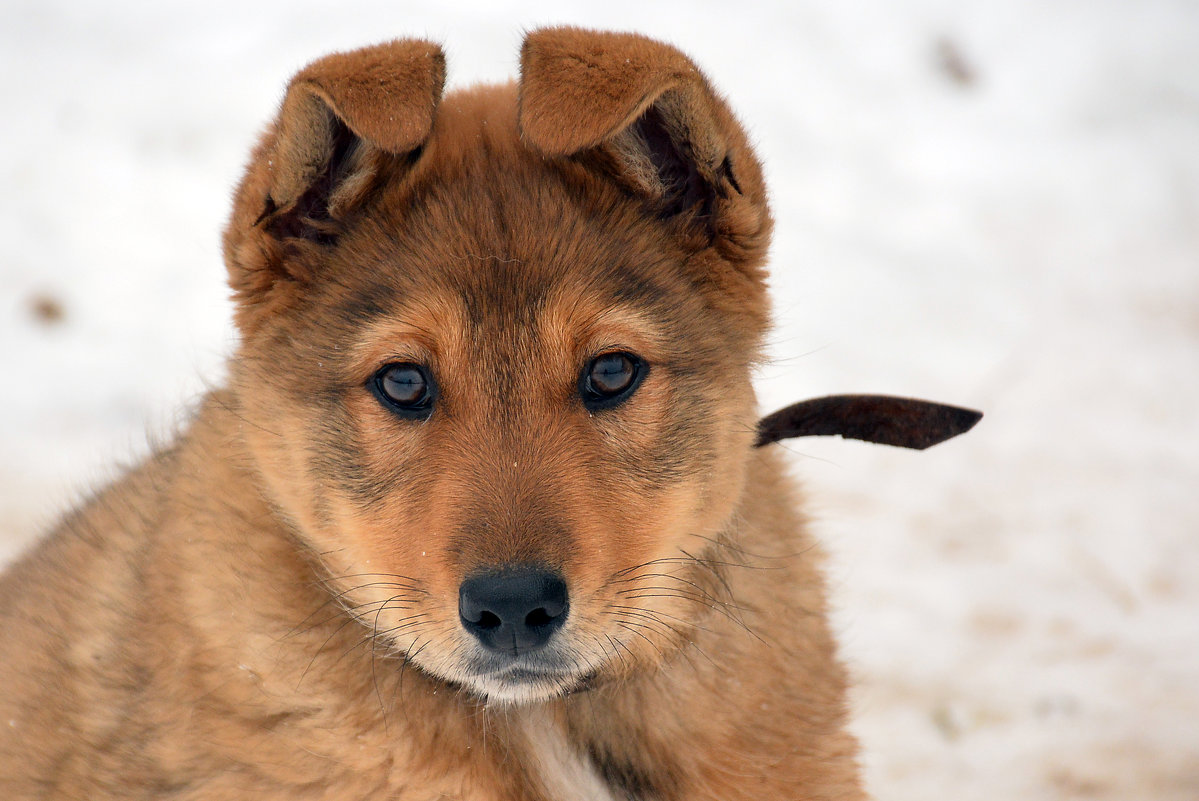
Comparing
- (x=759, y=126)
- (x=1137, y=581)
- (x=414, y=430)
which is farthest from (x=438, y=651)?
(x=759, y=126)

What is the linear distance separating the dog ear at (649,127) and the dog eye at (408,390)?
0.64 metres

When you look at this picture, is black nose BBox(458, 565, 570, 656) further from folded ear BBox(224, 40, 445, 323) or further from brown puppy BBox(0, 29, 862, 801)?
folded ear BBox(224, 40, 445, 323)

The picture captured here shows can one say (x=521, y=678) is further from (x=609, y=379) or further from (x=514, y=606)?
(x=609, y=379)

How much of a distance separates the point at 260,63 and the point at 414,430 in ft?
19.3

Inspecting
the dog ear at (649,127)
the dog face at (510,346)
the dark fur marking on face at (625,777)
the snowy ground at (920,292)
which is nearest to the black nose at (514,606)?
the dog face at (510,346)

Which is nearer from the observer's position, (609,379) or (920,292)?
(609,379)

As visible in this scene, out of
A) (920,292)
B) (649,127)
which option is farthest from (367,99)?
(920,292)

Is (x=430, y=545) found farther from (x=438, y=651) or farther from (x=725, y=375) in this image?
(x=725, y=375)

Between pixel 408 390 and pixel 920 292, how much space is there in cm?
504

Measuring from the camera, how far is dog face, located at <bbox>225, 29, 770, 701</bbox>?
285 cm

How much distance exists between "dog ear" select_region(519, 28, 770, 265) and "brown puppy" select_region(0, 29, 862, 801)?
0.01 m

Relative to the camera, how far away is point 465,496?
2943 millimetres

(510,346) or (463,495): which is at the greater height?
(510,346)

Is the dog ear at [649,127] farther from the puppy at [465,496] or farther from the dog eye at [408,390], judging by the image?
the dog eye at [408,390]
